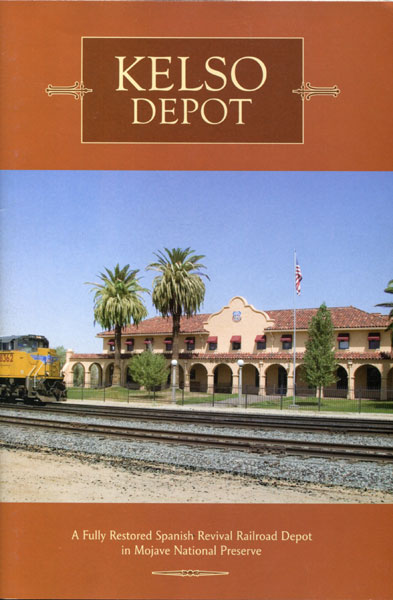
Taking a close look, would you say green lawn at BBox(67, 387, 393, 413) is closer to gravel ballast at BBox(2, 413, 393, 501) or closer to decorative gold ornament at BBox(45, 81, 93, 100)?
gravel ballast at BBox(2, 413, 393, 501)

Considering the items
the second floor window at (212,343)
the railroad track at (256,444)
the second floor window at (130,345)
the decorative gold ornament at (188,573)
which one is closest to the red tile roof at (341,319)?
the second floor window at (212,343)

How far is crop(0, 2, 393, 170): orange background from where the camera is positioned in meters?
6.43

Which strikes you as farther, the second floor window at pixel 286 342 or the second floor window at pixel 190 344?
the second floor window at pixel 190 344

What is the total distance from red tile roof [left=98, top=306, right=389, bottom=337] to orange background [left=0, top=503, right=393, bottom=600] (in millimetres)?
23329

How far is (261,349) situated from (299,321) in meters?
3.63

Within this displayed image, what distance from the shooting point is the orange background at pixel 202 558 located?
600 cm

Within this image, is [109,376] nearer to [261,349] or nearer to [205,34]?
[261,349]

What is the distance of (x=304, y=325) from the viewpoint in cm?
3619

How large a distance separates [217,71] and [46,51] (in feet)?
7.32

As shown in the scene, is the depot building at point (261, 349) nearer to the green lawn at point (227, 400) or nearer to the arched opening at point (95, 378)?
the arched opening at point (95, 378)

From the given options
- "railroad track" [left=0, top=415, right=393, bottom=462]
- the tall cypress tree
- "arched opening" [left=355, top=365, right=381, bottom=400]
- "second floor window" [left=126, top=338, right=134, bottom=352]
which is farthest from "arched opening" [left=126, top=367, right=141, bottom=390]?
"railroad track" [left=0, top=415, right=393, bottom=462]

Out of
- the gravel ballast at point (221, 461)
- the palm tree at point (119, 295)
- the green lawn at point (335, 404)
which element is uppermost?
the palm tree at point (119, 295)

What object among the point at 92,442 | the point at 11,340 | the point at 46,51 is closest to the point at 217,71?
the point at 46,51

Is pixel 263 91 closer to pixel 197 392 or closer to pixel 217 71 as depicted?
pixel 217 71
